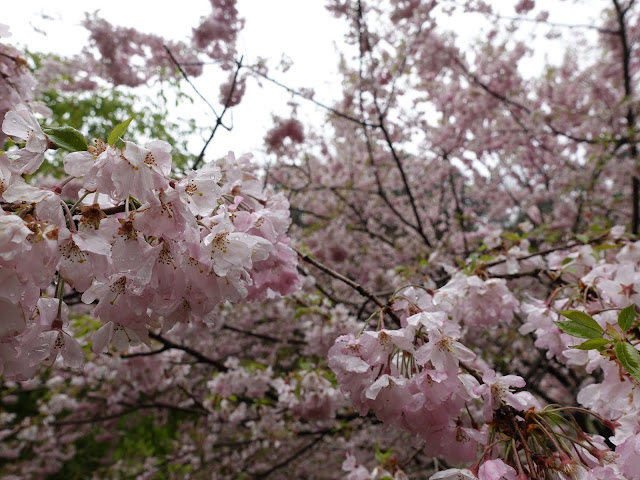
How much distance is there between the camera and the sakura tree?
2.72 ft

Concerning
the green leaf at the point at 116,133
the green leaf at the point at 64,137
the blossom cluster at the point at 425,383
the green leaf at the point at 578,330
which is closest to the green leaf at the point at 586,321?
the green leaf at the point at 578,330

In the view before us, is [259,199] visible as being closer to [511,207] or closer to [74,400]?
[74,400]

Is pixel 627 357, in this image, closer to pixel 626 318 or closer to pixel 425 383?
pixel 626 318

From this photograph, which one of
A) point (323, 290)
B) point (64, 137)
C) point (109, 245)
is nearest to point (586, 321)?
point (109, 245)

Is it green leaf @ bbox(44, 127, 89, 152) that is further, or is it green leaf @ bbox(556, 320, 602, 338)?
green leaf @ bbox(556, 320, 602, 338)

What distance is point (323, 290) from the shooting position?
3824mm

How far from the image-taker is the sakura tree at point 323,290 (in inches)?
32.6

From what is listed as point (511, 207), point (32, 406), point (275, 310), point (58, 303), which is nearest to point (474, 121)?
point (511, 207)

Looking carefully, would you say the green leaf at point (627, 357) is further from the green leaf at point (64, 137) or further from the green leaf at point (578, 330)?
the green leaf at point (64, 137)

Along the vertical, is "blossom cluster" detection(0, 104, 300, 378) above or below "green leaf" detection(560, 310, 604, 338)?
above

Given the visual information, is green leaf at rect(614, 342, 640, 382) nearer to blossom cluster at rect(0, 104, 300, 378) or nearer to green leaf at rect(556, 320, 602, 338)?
green leaf at rect(556, 320, 602, 338)

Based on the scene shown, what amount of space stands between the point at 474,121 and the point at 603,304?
19.9ft

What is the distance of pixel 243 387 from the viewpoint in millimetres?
3338

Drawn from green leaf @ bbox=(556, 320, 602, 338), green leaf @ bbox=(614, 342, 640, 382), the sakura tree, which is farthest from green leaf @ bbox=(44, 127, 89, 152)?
green leaf @ bbox=(614, 342, 640, 382)
